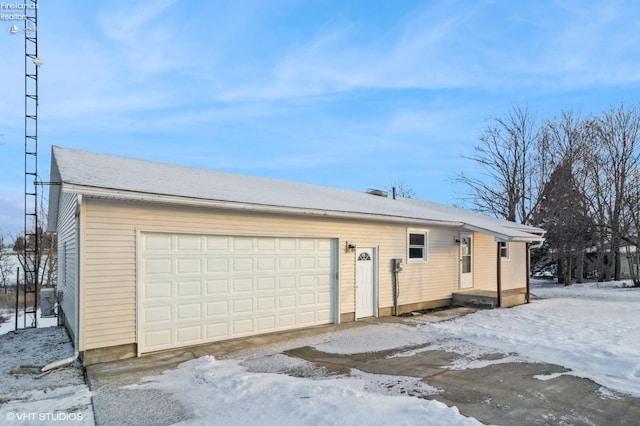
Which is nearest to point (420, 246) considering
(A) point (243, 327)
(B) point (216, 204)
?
(A) point (243, 327)

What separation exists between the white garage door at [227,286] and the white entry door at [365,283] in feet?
2.91

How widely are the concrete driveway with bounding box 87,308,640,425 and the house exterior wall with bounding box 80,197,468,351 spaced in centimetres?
74

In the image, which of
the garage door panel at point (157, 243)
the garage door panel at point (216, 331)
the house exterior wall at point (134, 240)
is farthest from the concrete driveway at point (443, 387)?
the garage door panel at point (157, 243)

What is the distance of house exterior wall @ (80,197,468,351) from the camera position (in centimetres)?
639

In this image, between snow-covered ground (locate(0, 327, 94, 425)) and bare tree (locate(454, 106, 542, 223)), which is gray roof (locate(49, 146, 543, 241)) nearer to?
snow-covered ground (locate(0, 327, 94, 425))

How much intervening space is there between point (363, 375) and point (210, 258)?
142 inches

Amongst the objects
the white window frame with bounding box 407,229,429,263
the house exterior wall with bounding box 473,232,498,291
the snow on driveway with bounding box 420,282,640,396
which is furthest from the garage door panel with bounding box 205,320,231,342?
the house exterior wall with bounding box 473,232,498,291

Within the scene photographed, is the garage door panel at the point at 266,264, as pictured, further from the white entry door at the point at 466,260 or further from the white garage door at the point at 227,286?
the white entry door at the point at 466,260

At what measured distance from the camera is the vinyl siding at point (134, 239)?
6402 millimetres

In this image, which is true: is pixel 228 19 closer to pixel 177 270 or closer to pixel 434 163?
pixel 177 270

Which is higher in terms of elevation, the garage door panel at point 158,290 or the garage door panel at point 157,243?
the garage door panel at point 157,243

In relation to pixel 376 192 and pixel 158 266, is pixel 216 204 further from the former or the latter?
pixel 376 192

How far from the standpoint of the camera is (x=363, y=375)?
5801 millimetres

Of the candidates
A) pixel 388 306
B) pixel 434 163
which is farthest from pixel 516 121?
pixel 388 306
